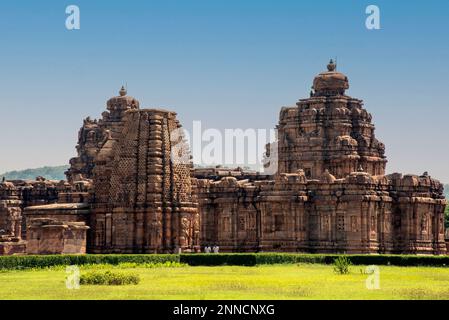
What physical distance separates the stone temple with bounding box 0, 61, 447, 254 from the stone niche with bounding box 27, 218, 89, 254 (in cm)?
7

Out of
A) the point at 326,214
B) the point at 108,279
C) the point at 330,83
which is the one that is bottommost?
the point at 108,279

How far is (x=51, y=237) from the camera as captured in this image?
79.9 m

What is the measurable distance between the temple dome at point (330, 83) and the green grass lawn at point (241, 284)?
37.2m

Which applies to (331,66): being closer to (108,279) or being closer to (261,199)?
(261,199)

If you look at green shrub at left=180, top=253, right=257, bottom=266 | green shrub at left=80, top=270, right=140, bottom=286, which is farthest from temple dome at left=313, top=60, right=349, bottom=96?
green shrub at left=80, top=270, right=140, bottom=286

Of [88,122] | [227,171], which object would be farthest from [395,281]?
[88,122]

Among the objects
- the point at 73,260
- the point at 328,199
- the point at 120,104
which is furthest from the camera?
the point at 120,104

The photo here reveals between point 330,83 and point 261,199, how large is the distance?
55.8 feet

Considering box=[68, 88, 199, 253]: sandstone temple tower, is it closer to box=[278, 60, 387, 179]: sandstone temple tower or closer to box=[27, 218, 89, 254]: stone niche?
box=[27, 218, 89, 254]: stone niche

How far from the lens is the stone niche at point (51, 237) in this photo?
7994 cm

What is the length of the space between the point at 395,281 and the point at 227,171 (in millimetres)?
58539

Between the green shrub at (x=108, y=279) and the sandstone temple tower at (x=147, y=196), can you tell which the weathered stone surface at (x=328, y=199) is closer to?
the sandstone temple tower at (x=147, y=196)

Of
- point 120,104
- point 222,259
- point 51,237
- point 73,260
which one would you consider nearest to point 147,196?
point 51,237
